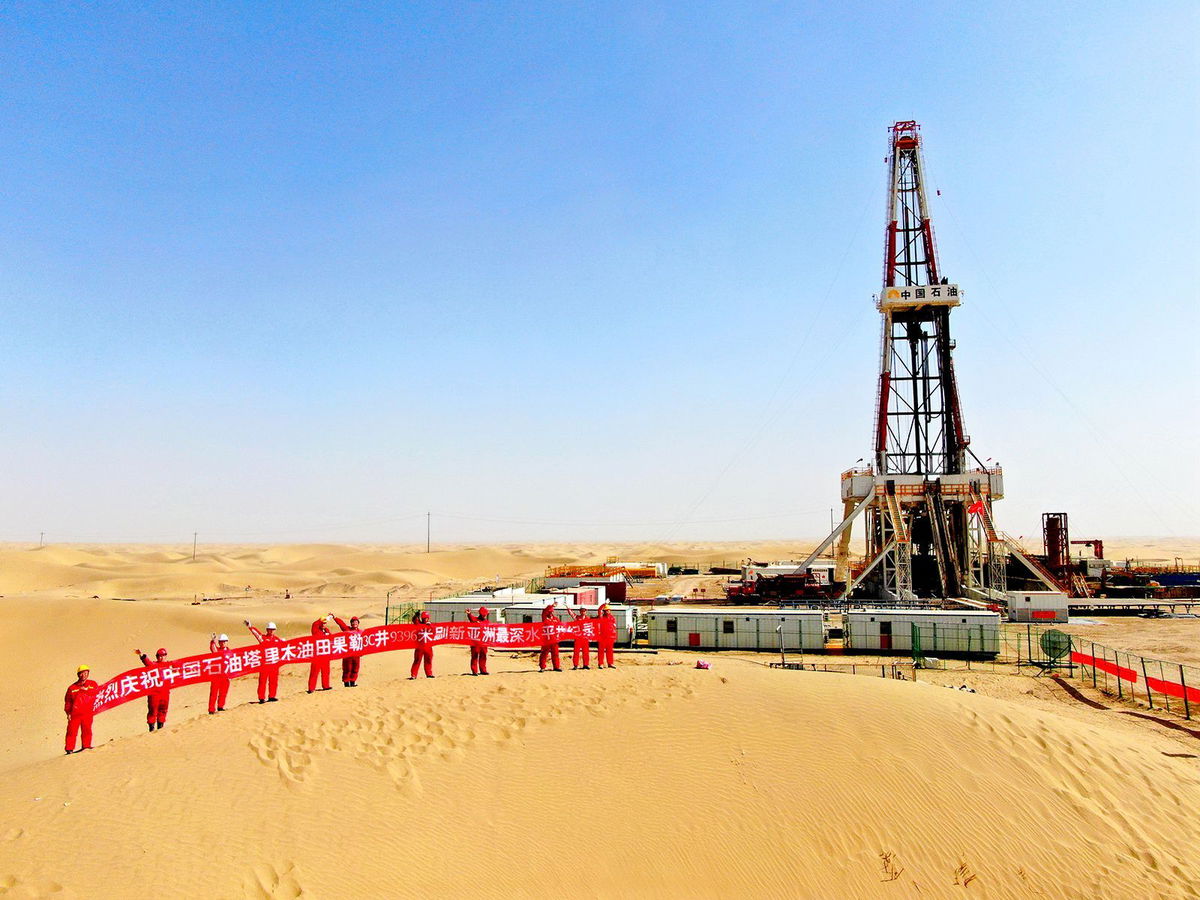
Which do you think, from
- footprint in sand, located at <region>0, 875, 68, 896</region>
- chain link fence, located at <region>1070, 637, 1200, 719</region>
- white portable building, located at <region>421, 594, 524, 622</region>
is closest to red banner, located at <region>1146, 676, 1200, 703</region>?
chain link fence, located at <region>1070, 637, 1200, 719</region>

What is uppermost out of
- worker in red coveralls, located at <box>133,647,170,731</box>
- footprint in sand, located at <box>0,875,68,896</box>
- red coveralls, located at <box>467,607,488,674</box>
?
red coveralls, located at <box>467,607,488,674</box>

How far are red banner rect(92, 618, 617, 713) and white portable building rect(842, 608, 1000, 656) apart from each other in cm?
1474

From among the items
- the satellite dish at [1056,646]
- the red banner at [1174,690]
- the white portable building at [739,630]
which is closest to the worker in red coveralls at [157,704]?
the white portable building at [739,630]

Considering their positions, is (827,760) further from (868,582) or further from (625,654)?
(868,582)

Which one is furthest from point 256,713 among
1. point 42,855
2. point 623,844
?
point 623,844

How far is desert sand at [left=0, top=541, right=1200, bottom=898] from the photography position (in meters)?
9.31

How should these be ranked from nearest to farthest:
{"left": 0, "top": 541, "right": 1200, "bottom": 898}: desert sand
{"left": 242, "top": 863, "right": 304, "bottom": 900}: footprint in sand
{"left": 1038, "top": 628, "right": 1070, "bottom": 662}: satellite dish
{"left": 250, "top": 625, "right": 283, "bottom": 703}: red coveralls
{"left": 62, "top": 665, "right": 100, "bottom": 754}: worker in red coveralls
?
{"left": 242, "top": 863, "right": 304, "bottom": 900}: footprint in sand
{"left": 0, "top": 541, "right": 1200, "bottom": 898}: desert sand
{"left": 62, "top": 665, "right": 100, "bottom": 754}: worker in red coveralls
{"left": 250, "top": 625, "right": 283, "bottom": 703}: red coveralls
{"left": 1038, "top": 628, "right": 1070, "bottom": 662}: satellite dish

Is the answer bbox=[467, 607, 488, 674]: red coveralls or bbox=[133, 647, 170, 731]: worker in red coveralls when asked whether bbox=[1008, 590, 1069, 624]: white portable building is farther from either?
A: bbox=[133, 647, 170, 731]: worker in red coveralls

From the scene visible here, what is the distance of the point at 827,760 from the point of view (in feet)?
38.2

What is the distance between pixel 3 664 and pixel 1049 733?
1191 inches

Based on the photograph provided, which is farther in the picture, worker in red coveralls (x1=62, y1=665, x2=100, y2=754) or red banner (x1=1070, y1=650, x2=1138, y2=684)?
red banner (x1=1070, y1=650, x2=1138, y2=684)

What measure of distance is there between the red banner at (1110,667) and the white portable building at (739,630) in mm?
8553

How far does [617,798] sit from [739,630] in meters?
19.0

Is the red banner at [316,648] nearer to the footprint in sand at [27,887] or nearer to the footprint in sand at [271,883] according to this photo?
the footprint in sand at [27,887]
